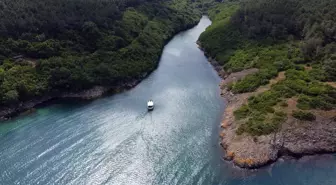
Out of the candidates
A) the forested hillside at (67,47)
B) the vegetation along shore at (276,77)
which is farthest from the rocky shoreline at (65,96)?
the vegetation along shore at (276,77)

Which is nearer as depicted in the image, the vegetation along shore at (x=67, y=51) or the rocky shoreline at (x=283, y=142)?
the rocky shoreline at (x=283, y=142)

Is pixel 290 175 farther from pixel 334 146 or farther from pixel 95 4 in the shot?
pixel 95 4

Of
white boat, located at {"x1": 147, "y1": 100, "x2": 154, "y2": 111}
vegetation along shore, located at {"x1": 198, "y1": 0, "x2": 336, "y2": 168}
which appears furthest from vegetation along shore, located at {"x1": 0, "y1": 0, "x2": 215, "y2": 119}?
vegetation along shore, located at {"x1": 198, "y1": 0, "x2": 336, "y2": 168}

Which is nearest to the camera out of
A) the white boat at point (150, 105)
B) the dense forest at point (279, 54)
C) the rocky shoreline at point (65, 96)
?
the dense forest at point (279, 54)

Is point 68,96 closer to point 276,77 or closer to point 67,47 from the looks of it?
point 67,47

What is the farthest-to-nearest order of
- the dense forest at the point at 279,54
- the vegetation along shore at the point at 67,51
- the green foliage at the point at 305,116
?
the vegetation along shore at the point at 67,51 < the dense forest at the point at 279,54 < the green foliage at the point at 305,116

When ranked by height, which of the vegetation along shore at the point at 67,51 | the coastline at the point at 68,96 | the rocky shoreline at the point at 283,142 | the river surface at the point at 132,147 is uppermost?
the vegetation along shore at the point at 67,51

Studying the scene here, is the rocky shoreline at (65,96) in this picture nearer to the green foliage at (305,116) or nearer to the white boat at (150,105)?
the white boat at (150,105)
